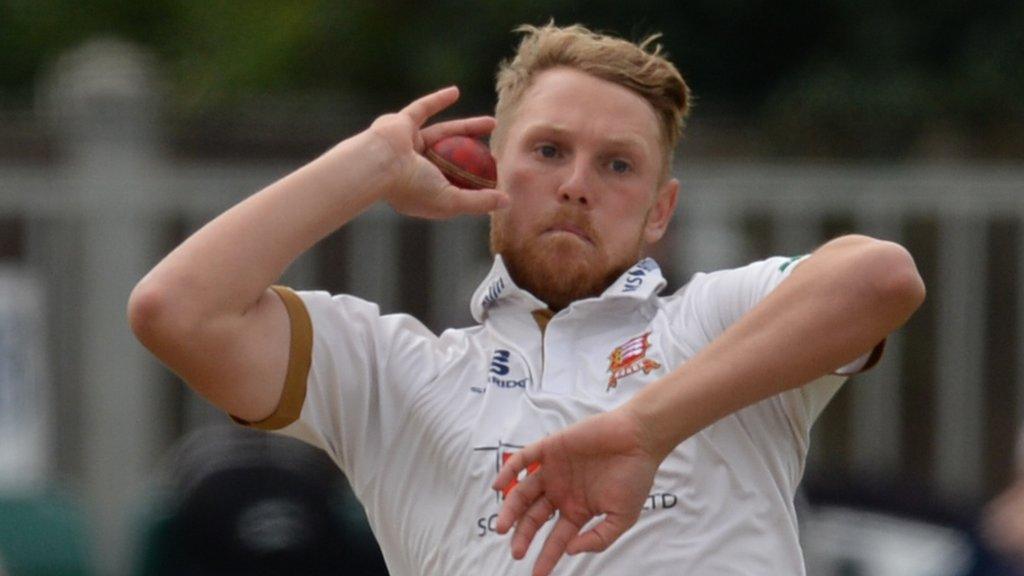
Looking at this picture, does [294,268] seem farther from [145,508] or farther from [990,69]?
[990,69]

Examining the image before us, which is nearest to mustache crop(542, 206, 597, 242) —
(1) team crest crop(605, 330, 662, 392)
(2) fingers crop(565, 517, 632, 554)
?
(1) team crest crop(605, 330, 662, 392)

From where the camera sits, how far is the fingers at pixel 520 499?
3.72 m

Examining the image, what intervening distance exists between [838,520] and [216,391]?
4.59 metres

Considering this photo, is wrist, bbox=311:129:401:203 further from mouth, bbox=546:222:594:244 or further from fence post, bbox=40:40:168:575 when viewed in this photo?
fence post, bbox=40:40:168:575

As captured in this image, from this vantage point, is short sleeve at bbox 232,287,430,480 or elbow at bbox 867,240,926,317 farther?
short sleeve at bbox 232,287,430,480

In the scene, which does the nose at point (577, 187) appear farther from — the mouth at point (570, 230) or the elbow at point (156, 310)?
the elbow at point (156, 310)

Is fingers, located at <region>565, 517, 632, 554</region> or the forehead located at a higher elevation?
the forehead

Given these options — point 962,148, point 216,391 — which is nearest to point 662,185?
point 216,391

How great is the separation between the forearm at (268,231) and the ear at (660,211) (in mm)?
631

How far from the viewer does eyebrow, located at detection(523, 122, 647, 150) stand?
4.36 metres

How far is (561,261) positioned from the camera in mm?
4344

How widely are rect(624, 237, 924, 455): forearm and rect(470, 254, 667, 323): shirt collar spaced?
1.68ft

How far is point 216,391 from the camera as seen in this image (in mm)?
4113

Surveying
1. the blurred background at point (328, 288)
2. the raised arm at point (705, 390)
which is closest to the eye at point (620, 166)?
the raised arm at point (705, 390)
